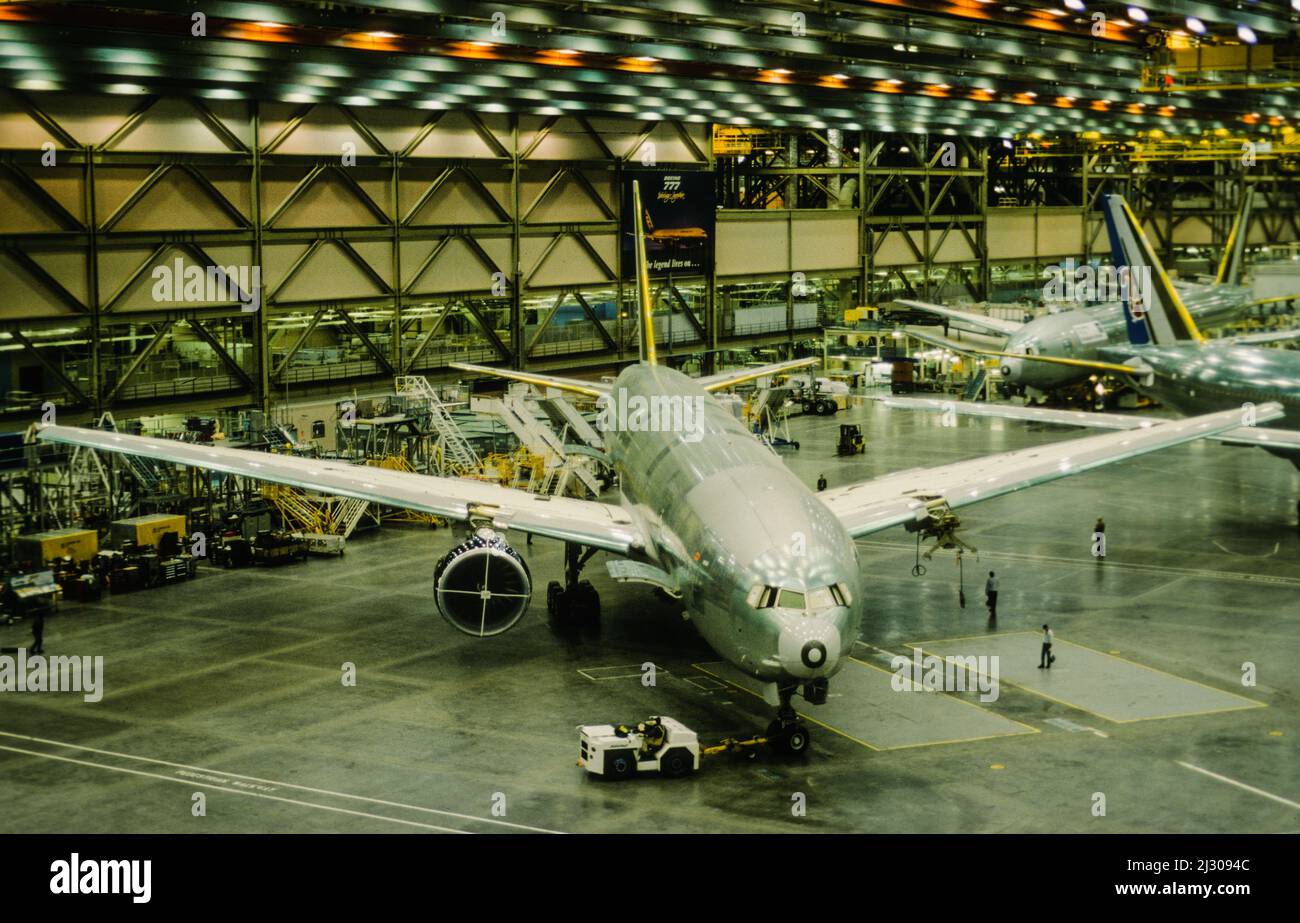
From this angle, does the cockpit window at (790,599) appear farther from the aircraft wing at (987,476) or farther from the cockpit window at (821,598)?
the aircraft wing at (987,476)

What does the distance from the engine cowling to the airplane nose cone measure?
26.2 feet

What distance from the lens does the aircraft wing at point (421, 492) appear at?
3294cm

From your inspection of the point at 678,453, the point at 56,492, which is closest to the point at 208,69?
the point at 56,492

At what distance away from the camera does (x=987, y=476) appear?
1416 inches

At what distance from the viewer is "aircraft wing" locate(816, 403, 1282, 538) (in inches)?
1307

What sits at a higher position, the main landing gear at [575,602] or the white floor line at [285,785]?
the main landing gear at [575,602]

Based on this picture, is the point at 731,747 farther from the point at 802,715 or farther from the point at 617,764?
the point at 802,715

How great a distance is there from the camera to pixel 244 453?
3797 cm

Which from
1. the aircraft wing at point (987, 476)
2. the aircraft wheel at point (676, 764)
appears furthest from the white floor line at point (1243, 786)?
the aircraft wheel at point (676, 764)

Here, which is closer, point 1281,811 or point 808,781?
point 1281,811

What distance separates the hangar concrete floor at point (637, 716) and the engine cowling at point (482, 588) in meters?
1.85

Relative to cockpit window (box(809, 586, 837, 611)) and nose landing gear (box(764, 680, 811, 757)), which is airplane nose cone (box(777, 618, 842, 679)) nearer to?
cockpit window (box(809, 586, 837, 611))

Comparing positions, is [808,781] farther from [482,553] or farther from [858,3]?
[858,3]

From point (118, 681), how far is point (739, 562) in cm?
1653
